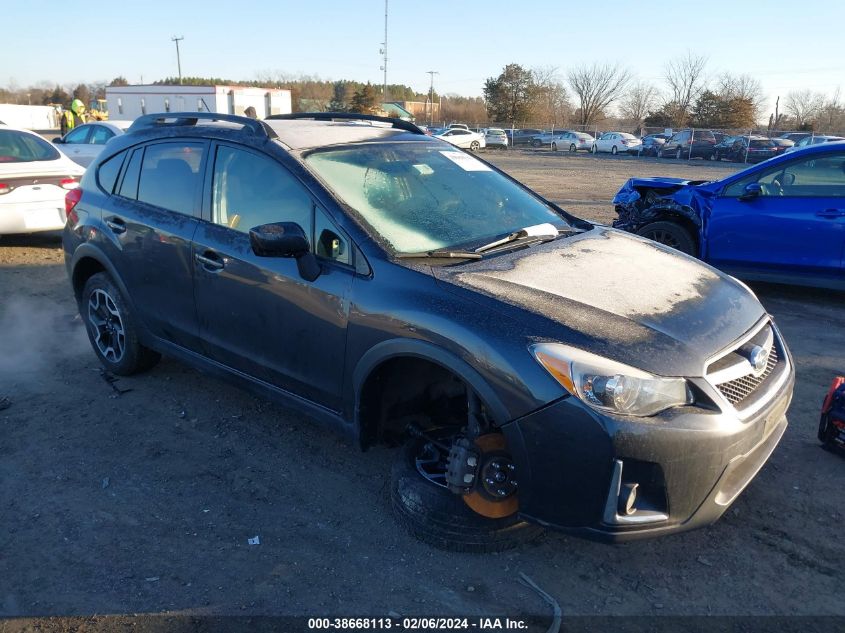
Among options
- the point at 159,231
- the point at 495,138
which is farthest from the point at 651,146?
the point at 159,231

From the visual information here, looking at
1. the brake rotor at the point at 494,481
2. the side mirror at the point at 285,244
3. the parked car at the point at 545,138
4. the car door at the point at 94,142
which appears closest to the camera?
the brake rotor at the point at 494,481

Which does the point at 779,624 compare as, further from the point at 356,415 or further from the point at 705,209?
the point at 705,209

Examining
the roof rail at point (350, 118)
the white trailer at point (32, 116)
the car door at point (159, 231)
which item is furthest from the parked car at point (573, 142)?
the car door at point (159, 231)

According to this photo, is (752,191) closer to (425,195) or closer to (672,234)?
(672,234)

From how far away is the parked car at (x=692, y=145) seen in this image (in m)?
36.4

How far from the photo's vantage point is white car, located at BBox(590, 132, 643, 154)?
40.8m

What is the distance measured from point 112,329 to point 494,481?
325cm

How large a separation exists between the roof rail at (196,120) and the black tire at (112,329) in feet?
3.62

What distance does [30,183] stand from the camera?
27.3ft

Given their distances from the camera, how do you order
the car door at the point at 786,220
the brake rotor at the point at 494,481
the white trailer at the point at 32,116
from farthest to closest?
1. the white trailer at the point at 32,116
2. the car door at the point at 786,220
3. the brake rotor at the point at 494,481

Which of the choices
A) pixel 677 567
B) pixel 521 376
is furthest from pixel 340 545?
pixel 677 567

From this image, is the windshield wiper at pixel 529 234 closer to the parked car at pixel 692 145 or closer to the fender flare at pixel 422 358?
the fender flare at pixel 422 358

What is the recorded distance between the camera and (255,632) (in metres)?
2.46

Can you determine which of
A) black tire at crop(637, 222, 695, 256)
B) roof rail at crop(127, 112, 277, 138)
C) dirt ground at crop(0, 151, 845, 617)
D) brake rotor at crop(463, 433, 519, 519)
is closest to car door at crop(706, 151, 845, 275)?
black tire at crop(637, 222, 695, 256)
